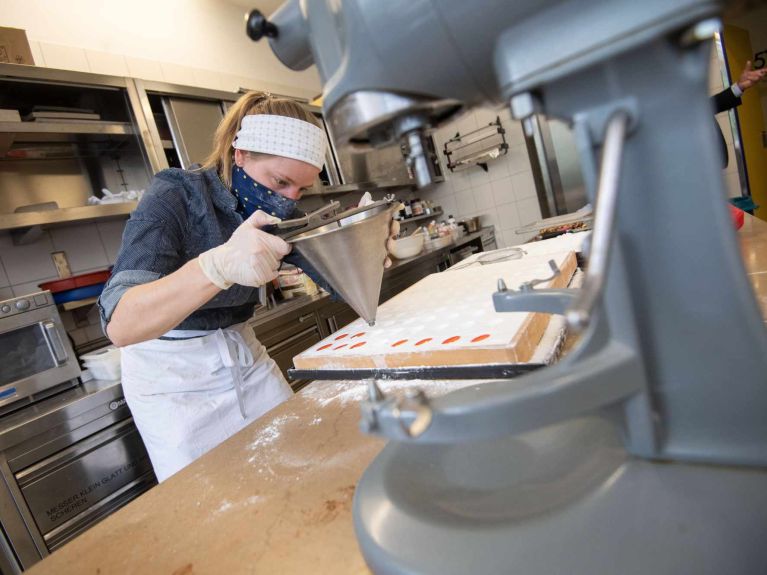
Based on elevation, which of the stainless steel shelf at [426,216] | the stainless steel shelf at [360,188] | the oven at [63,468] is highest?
the stainless steel shelf at [360,188]

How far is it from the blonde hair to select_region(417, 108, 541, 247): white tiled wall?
10.2ft

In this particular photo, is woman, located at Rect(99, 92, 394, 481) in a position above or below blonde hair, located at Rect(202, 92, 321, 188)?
below

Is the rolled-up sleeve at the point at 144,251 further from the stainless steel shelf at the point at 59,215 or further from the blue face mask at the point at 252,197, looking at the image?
the stainless steel shelf at the point at 59,215

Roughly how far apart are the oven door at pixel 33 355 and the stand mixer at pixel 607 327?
6.35 ft

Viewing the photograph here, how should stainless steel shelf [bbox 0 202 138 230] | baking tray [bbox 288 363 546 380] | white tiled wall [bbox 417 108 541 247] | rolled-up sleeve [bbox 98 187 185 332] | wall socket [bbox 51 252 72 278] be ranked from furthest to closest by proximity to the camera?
1. white tiled wall [bbox 417 108 541 247]
2. wall socket [bbox 51 252 72 278]
3. stainless steel shelf [bbox 0 202 138 230]
4. rolled-up sleeve [bbox 98 187 185 332]
5. baking tray [bbox 288 363 546 380]

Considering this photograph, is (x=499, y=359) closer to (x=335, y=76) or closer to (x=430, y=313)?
(x=430, y=313)

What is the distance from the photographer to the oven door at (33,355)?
1.71 meters

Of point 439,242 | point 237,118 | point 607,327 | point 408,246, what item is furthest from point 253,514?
point 439,242

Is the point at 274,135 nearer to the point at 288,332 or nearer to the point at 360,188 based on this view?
the point at 288,332

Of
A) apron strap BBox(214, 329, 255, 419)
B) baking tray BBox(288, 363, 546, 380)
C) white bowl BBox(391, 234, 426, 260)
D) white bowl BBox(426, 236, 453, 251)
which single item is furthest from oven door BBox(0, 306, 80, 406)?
white bowl BBox(426, 236, 453, 251)

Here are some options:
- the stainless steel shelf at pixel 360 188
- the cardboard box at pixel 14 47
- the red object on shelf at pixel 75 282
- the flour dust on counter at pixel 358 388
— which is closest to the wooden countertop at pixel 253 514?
the flour dust on counter at pixel 358 388

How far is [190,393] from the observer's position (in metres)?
1.39

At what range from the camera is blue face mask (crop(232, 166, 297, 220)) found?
1366 mm

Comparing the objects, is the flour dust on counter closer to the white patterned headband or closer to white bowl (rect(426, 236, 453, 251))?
the white patterned headband
